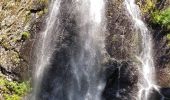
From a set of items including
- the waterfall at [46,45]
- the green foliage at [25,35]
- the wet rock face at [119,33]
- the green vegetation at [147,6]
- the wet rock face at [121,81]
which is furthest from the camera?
the green vegetation at [147,6]

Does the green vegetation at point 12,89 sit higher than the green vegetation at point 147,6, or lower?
lower

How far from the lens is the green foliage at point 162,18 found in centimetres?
1327

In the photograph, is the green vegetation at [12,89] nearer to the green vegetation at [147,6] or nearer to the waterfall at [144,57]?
the waterfall at [144,57]

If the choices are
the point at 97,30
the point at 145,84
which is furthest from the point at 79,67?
the point at 145,84

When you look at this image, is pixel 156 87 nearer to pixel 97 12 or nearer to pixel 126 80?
pixel 126 80

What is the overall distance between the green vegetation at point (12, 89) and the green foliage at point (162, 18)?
461 centimetres

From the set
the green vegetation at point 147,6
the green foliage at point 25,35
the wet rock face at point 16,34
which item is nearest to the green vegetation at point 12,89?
the wet rock face at point 16,34

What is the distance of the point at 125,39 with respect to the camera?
13008 mm

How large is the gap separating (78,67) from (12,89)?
215cm

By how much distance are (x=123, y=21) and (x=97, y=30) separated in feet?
2.83

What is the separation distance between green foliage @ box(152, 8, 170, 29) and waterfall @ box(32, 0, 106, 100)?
1665mm

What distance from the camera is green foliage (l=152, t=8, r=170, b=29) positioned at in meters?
13.3

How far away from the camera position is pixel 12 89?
12977 mm

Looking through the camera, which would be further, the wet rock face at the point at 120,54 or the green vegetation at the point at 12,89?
the green vegetation at the point at 12,89
